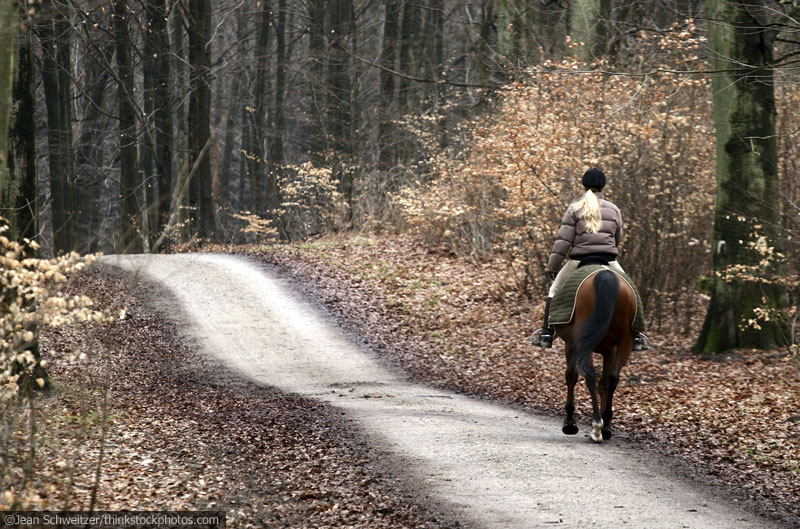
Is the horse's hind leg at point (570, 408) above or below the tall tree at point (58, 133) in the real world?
below

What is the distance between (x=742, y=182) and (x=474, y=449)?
7271mm

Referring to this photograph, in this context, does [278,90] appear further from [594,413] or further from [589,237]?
[594,413]

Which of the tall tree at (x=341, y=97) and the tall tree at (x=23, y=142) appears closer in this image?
the tall tree at (x=23, y=142)

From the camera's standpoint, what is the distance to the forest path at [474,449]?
6.05m

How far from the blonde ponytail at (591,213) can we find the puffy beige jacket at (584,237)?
51 millimetres

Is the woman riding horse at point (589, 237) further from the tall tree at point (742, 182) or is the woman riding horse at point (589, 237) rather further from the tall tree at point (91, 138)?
the tall tree at point (91, 138)

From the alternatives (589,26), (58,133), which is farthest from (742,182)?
(58,133)

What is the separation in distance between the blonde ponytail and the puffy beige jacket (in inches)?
2.0

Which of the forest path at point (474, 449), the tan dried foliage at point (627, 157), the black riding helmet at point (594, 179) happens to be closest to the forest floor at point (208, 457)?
the forest path at point (474, 449)

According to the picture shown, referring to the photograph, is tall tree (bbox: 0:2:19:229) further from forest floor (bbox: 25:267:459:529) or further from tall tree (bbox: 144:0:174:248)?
tall tree (bbox: 144:0:174:248)

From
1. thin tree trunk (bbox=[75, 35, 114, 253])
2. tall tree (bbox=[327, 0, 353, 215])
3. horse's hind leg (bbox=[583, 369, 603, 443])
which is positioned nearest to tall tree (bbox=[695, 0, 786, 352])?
horse's hind leg (bbox=[583, 369, 603, 443])

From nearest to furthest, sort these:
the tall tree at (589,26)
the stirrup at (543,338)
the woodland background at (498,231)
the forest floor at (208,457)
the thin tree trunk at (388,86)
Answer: the forest floor at (208,457) < the woodland background at (498,231) < the stirrup at (543,338) < the tall tree at (589,26) < the thin tree trunk at (388,86)

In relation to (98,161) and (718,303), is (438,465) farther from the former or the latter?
(98,161)

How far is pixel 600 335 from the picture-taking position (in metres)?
8.30
